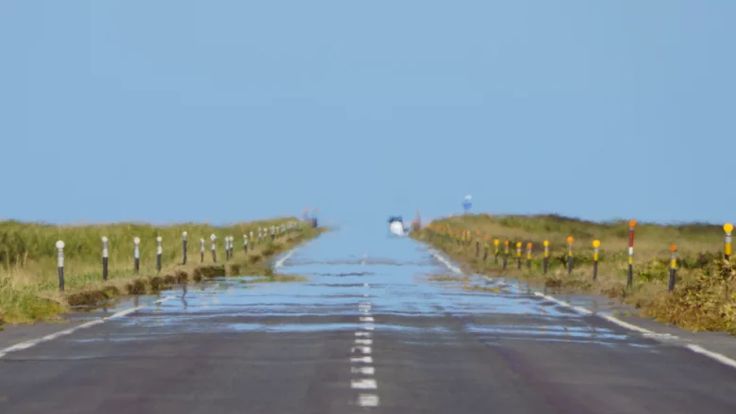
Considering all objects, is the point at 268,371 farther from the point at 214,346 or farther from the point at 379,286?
the point at 379,286

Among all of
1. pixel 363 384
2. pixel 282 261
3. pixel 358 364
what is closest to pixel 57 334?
pixel 358 364

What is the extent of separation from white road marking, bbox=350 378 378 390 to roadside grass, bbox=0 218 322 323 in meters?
10.5

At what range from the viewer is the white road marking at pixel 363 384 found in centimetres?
1412

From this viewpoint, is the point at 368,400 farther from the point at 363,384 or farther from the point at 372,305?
the point at 372,305

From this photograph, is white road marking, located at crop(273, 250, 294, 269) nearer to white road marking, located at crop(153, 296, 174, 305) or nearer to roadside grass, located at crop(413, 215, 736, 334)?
roadside grass, located at crop(413, 215, 736, 334)

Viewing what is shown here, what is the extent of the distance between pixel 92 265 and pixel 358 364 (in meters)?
34.7

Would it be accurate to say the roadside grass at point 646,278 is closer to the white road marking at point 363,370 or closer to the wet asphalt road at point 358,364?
the wet asphalt road at point 358,364

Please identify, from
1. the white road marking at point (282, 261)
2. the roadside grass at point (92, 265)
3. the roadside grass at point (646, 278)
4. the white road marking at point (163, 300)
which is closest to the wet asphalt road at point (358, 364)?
the white road marking at point (163, 300)

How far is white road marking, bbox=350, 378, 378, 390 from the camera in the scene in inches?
556

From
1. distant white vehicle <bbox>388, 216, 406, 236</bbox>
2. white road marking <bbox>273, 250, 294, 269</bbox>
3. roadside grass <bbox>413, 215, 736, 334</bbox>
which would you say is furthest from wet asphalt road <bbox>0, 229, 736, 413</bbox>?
distant white vehicle <bbox>388, 216, 406, 236</bbox>

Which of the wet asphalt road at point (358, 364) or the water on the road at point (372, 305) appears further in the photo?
the water on the road at point (372, 305)

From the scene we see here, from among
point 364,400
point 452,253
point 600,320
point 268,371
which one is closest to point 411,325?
point 600,320

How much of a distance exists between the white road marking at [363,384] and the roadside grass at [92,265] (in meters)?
10.5

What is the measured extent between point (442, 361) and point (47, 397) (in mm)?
5295
